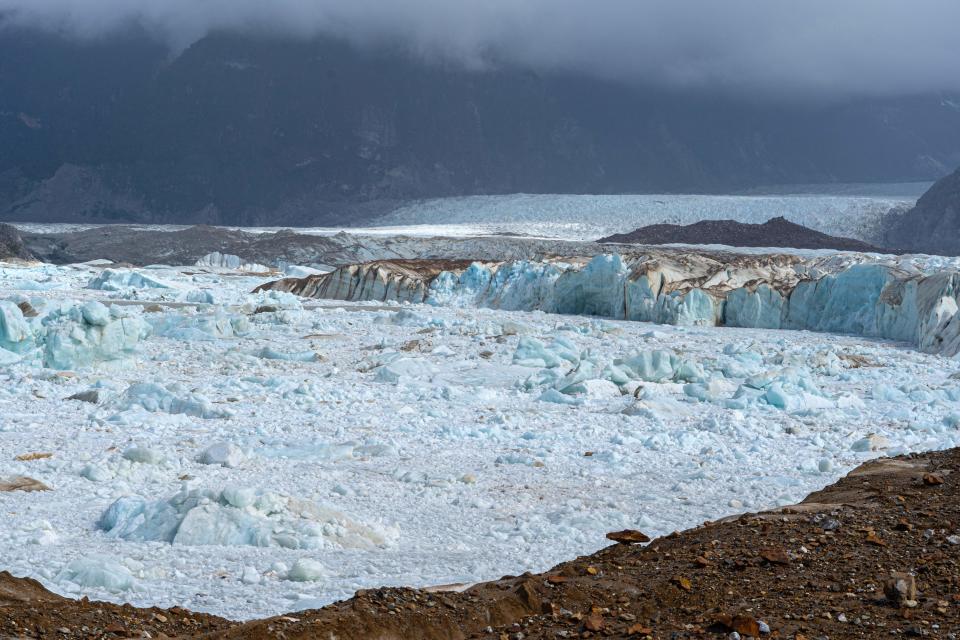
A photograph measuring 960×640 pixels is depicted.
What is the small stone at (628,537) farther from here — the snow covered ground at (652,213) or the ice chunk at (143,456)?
the snow covered ground at (652,213)

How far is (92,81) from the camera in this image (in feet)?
311

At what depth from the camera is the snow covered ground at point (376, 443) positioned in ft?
19.2

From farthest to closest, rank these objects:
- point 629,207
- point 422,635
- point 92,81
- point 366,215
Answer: point 92,81 < point 366,215 < point 629,207 < point 422,635

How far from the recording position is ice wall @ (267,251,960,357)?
1978 centimetres

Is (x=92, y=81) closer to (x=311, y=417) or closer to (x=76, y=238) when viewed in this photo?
(x=76, y=238)

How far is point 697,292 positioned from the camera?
2256cm

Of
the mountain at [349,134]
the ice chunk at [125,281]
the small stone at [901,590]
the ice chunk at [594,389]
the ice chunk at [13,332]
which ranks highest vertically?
the mountain at [349,134]

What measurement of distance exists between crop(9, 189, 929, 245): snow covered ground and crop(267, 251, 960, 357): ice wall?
1096 inches

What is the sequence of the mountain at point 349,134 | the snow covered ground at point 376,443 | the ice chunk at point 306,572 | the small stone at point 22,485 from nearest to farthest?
the ice chunk at point 306,572, the snow covered ground at point 376,443, the small stone at point 22,485, the mountain at point 349,134

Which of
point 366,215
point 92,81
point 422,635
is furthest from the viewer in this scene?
point 92,81

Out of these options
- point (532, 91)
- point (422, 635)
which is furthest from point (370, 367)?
point (532, 91)

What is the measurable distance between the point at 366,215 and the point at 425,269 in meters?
49.6

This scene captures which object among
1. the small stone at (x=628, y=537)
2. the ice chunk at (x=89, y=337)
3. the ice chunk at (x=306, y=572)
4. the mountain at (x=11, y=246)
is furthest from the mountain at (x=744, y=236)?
Result: the ice chunk at (x=306, y=572)

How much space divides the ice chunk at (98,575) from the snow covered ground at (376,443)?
1 cm
